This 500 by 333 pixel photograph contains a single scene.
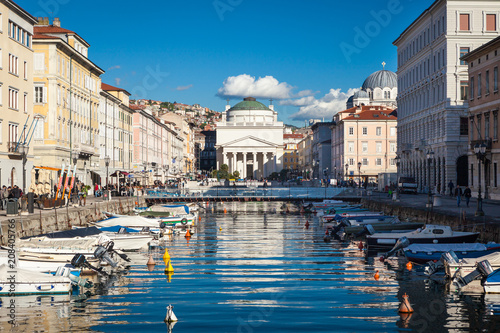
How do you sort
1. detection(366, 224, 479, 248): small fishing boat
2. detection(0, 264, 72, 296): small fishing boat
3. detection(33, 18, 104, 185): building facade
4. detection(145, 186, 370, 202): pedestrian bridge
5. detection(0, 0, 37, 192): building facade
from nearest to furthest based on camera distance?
detection(0, 264, 72, 296): small fishing boat
detection(366, 224, 479, 248): small fishing boat
detection(0, 0, 37, 192): building facade
detection(33, 18, 104, 185): building facade
detection(145, 186, 370, 202): pedestrian bridge

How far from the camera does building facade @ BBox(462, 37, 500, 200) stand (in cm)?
5169

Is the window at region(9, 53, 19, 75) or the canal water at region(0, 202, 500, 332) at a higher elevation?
the window at region(9, 53, 19, 75)

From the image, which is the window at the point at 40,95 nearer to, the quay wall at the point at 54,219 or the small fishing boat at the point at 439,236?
the quay wall at the point at 54,219

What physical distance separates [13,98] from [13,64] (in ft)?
8.24

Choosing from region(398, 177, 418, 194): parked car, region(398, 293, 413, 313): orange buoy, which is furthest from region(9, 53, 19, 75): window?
region(398, 177, 418, 194): parked car

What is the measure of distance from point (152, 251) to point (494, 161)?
1141 inches

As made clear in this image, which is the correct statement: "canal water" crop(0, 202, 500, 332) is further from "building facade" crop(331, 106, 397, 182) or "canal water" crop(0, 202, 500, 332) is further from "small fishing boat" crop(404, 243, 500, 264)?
"building facade" crop(331, 106, 397, 182)

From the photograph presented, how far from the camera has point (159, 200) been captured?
7581 centimetres

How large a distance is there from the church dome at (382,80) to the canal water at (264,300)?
15757 centimetres

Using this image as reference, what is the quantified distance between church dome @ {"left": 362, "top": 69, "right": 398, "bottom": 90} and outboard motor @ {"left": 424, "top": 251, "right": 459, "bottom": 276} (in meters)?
164

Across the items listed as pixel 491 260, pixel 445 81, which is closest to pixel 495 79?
pixel 445 81

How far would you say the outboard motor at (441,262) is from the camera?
24.7 metres

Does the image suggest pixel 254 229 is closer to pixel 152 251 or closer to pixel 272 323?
pixel 152 251

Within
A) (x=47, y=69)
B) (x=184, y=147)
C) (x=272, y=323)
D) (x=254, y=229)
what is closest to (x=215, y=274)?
(x=272, y=323)
